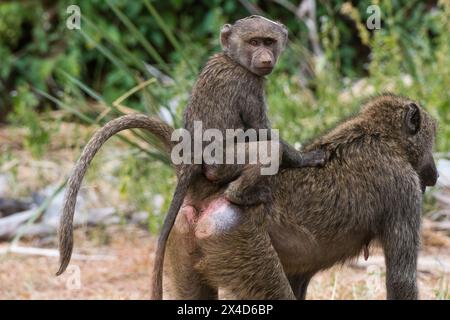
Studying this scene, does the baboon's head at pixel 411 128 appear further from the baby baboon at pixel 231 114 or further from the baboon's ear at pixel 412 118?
the baby baboon at pixel 231 114

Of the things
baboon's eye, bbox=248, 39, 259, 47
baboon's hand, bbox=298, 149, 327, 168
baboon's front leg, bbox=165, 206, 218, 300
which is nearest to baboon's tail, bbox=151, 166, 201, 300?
baboon's front leg, bbox=165, 206, 218, 300

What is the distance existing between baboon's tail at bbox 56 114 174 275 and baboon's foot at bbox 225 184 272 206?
1.27ft

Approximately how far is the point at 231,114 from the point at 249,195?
337mm

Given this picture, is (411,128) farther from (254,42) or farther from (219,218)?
(219,218)

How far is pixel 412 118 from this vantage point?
150 inches

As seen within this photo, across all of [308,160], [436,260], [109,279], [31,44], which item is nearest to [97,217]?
[109,279]

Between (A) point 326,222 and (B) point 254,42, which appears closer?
(A) point 326,222

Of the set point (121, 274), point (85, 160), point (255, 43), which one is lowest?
point (121, 274)

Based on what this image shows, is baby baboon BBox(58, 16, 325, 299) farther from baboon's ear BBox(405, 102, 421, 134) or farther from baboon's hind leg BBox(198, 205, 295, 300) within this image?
baboon's ear BBox(405, 102, 421, 134)

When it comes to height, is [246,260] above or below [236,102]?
below

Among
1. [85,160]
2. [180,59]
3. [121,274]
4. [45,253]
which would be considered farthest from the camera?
[180,59]

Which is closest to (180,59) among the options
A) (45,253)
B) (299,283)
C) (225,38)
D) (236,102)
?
(45,253)
